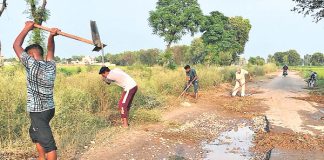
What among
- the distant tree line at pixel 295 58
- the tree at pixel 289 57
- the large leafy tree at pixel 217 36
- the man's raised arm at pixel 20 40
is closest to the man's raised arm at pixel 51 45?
the man's raised arm at pixel 20 40

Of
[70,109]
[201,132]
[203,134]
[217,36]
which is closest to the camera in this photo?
[70,109]

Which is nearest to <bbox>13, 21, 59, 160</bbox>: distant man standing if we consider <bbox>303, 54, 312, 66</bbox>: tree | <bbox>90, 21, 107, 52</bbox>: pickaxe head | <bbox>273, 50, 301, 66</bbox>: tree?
<bbox>90, 21, 107, 52</bbox>: pickaxe head

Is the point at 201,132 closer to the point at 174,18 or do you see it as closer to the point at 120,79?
the point at 120,79

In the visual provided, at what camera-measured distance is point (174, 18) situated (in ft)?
122

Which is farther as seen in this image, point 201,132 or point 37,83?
point 201,132

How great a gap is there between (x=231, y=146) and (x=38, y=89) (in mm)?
5125

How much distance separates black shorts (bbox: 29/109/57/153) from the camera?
14.4ft

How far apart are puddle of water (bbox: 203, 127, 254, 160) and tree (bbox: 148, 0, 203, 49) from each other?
28.0m

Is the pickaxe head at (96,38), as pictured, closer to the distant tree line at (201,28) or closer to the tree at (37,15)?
the tree at (37,15)

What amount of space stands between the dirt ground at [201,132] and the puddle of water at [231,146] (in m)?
0.21

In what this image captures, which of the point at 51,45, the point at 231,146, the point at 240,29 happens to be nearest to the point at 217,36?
the point at 240,29

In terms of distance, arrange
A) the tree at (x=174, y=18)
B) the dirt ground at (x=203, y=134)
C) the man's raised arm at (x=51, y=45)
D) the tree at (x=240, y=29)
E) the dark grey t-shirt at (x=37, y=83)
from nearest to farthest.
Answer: the dark grey t-shirt at (x=37, y=83) < the man's raised arm at (x=51, y=45) < the dirt ground at (x=203, y=134) < the tree at (x=174, y=18) < the tree at (x=240, y=29)

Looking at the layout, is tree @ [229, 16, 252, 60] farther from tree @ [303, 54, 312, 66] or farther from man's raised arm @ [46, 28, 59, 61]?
tree @ [303, 54, 312, 66]

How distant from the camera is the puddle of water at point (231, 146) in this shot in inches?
293
